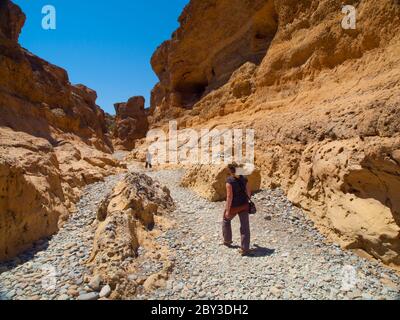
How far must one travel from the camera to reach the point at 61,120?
15.3 m

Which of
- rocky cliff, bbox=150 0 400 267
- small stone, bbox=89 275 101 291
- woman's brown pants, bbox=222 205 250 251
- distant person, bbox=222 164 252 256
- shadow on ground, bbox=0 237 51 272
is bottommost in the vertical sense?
small stone, bbox=89 275 101 291

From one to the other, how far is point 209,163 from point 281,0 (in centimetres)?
879

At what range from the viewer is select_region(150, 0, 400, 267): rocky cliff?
19.1ft

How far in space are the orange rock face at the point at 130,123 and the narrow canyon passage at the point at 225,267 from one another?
31567mm

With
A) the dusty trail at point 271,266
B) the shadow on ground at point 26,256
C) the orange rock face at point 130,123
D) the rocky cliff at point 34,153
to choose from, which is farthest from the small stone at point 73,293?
the orange rock face at point 130,123

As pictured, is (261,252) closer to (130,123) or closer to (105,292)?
(105,292)

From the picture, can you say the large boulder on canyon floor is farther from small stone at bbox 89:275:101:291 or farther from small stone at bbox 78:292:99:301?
small stone at bbox 78:292:99:301

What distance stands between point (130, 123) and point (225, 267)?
35.8 metres

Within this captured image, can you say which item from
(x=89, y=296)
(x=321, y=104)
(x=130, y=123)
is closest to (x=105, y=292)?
(x=89, y=296)

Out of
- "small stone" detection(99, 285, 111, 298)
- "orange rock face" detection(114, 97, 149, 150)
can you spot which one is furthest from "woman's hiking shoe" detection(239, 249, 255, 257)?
"orange rock face" detection(114, 97, 149, 150)

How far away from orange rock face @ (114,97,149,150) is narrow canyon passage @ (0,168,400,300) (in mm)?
31567

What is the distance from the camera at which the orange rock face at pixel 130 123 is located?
38188mm

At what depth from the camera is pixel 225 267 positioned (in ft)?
18.0
